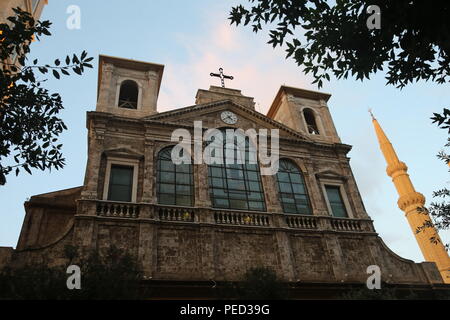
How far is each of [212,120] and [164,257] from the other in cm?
791

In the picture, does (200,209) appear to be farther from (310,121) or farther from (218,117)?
(310,121)

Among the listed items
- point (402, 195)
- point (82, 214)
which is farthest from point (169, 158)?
point (402, 195)

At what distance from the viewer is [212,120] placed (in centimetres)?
1844

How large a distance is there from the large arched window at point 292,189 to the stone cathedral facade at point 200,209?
0.05 metres

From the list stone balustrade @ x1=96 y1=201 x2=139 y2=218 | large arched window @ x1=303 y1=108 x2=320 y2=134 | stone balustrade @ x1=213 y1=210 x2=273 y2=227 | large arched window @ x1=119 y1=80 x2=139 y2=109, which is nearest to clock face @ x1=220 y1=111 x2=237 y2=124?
large arched window @ x1=119 y1=80 x2=139 y2=109

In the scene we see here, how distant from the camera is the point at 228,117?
1894 cm

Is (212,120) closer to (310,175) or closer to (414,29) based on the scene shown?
(310,175)

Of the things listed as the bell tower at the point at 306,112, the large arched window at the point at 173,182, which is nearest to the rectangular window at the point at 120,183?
the large arched window at the point at 173,182

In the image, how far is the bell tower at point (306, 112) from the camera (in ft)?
68.4

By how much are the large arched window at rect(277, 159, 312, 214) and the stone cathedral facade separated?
5cm

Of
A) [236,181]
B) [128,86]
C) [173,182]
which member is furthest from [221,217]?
[128,86]

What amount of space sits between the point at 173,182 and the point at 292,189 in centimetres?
575

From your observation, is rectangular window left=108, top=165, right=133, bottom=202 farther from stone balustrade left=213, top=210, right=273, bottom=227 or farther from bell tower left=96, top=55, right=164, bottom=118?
stone balustrade left=213, top=210, right=273, bottom=227
